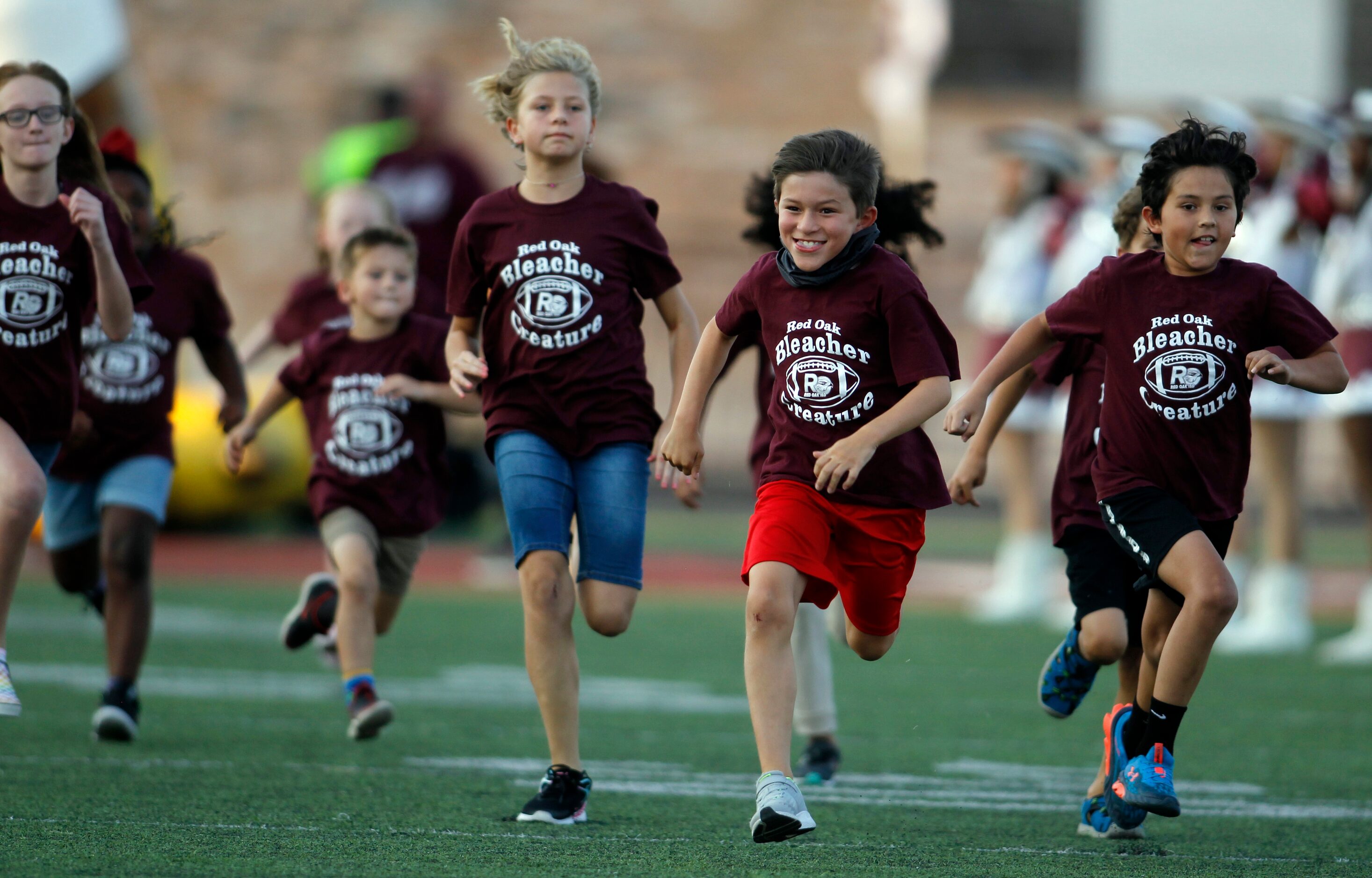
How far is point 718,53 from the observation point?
75.0 feet

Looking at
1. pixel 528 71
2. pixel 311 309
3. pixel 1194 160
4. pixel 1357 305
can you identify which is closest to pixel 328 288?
pixel 311 309

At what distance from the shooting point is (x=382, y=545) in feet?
Result: 20.7

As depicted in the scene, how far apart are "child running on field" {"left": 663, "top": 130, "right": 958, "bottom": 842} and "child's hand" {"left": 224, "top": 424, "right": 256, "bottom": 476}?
6.51ft

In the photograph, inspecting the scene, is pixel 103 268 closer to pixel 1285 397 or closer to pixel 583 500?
pixel 583 500

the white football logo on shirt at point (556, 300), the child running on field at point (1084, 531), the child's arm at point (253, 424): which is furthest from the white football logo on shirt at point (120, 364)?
the child running on field at point (1084, 531)

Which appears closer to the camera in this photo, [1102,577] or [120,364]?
[1102,577]

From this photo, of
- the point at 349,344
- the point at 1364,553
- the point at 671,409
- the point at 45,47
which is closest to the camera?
the point at 671,409

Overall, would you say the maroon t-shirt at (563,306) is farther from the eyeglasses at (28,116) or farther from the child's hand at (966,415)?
the eyeglasses at (28,116)

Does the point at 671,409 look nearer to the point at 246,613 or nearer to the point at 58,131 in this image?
the point at 58,131

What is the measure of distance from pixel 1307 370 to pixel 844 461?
1.10 metres

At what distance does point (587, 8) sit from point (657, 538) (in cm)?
885

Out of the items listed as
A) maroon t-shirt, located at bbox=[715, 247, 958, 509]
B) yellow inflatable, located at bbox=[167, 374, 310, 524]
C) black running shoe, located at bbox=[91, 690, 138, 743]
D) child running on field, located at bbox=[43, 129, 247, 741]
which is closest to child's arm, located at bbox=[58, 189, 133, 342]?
child running on field, located at bbox=[43, 129, 247, 741]

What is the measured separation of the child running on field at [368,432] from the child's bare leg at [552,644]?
124 cm

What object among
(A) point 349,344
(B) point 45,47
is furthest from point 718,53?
(A) point 349,344
